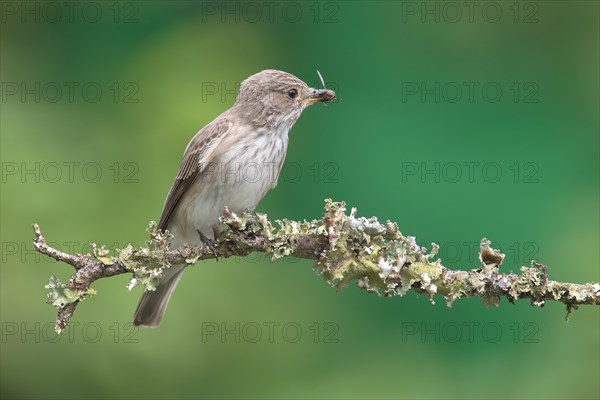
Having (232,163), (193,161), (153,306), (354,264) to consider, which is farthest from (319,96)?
(354,264)

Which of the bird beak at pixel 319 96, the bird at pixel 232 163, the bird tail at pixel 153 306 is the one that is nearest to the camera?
the bird at pixel 232 163

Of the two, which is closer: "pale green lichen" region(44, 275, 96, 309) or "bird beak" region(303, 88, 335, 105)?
"pale green lichen" region(44, 275, 96, 309)

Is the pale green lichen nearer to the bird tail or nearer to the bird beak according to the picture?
the bird tail

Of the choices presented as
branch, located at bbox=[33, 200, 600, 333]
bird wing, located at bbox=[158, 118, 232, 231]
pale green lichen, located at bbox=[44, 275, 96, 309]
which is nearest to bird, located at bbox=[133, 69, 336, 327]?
bird wing, located at bbox=[158, 118, 232, 231]

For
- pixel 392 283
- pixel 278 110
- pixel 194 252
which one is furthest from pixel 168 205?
pixel 392 283

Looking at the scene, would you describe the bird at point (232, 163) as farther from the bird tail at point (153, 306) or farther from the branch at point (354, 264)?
the branch at point (354, 264)

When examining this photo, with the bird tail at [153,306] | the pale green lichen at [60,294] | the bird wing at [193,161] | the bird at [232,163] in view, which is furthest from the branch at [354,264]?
the bird tail at [153,306]

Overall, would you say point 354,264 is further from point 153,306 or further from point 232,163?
point 153,306

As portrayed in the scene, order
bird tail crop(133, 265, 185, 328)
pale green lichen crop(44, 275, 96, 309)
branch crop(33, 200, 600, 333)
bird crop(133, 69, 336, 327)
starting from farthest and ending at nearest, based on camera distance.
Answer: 1. bird tail crop(133, 265, 185, 328)
2. bird crop(133, 69, 336, 327)
3. pale green lichen crop(44, 275, 96, 309)
4. branch crop(33, 200, 600, 333)

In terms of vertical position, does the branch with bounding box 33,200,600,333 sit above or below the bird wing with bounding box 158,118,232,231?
below
